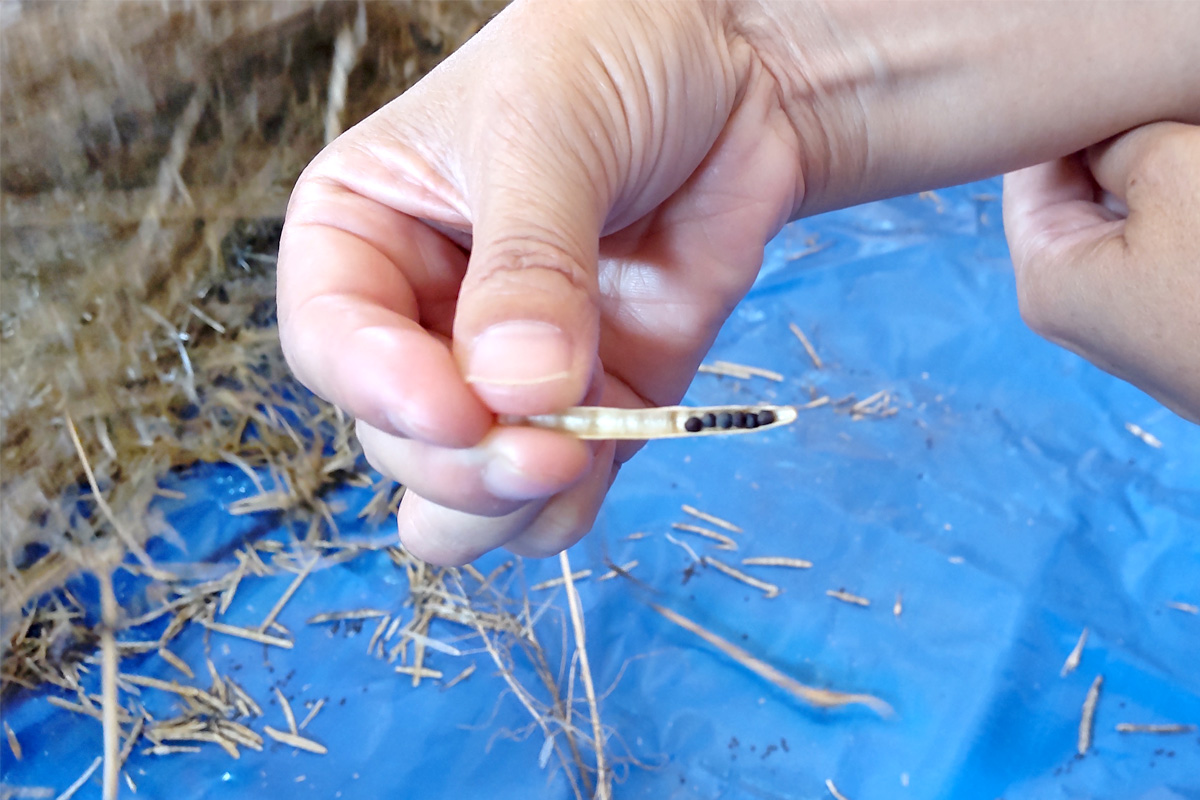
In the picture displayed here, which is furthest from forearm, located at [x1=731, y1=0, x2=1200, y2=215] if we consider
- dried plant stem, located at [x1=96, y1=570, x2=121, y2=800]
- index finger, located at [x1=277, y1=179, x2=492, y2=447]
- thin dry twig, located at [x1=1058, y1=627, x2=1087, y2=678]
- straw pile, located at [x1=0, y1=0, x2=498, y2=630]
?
dried plant stem, located at [x1=96, y1=570, x2=121, y2=800]

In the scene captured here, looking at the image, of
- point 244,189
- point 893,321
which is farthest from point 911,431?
point 244,189

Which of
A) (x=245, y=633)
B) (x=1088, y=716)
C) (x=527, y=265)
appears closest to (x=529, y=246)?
(x=527, y=265)

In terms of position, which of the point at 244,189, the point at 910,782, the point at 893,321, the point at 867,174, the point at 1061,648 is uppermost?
the point at 867,174

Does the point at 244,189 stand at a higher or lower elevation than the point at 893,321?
higher

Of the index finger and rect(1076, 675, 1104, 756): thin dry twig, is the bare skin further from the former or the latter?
rect(1076, 675, 1104, 756): thin dry twig

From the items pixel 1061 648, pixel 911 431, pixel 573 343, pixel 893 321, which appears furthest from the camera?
pixel 893 321

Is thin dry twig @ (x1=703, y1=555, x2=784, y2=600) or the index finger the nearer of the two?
the index finger

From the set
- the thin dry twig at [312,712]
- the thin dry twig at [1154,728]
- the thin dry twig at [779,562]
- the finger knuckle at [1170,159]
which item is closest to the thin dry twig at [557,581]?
the thin dry twig at [779,562]

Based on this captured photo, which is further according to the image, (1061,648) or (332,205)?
(1061,648)

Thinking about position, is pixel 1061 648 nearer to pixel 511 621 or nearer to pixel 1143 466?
pixel 1143 466
